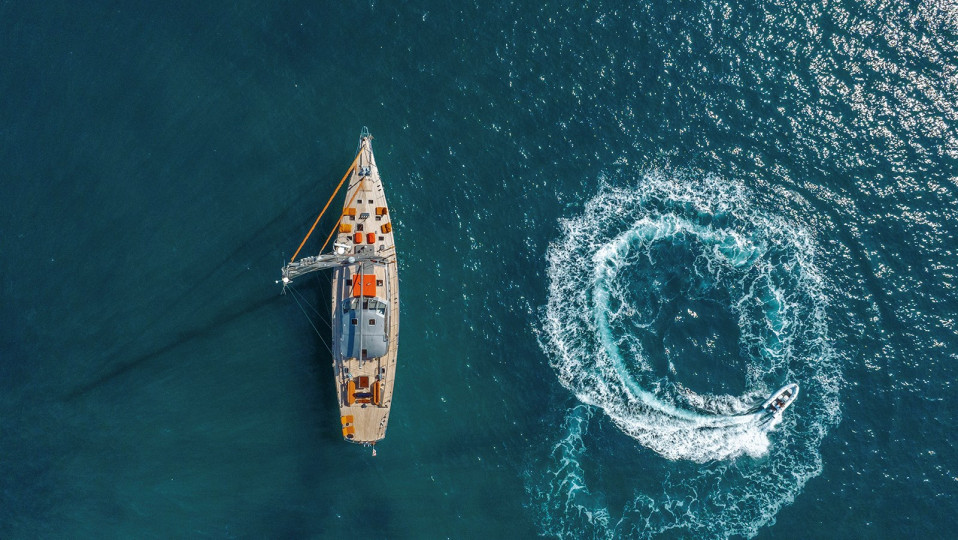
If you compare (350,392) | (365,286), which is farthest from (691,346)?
(350,392)

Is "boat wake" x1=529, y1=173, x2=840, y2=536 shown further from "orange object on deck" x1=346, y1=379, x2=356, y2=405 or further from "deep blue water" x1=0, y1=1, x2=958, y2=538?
"orange object on deck" x1=346, y1=379, x2=356, y2=405

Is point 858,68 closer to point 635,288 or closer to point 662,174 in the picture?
point 662,174

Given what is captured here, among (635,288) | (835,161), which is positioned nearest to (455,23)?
(635,288)

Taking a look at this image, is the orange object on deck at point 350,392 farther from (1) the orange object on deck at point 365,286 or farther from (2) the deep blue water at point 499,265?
(1) the orange object on deck at point 365,286

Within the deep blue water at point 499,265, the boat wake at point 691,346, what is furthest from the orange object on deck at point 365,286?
the boat wake at point 691,346

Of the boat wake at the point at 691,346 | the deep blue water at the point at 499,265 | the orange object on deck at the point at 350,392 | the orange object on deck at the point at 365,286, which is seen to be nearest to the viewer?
the orange object on deck at the point at 365,286
